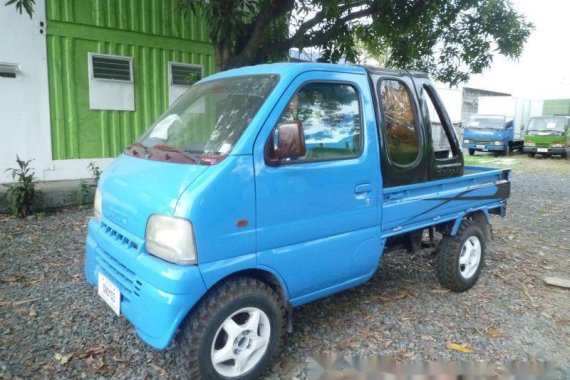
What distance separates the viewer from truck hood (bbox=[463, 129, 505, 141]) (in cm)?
1867

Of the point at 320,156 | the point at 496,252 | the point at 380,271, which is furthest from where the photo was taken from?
the point at 496,252

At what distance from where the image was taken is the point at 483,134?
1898 cm

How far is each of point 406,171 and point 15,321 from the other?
3318 mm

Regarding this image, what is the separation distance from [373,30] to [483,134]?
13.4m

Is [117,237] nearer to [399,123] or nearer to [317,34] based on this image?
[399,123]

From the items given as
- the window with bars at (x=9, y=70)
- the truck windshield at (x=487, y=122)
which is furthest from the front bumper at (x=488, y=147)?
the window with bars at (x=9, y=70)

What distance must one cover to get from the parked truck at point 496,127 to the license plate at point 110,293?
19572 mm

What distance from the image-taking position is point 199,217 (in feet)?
7.17

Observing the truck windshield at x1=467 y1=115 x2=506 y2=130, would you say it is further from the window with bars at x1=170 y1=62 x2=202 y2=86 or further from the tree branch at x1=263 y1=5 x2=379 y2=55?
the window with bars at x1=170 y1=62 x2=202 y2=86

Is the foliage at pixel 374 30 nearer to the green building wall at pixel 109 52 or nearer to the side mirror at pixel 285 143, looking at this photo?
the green building wall at pixel 109 52

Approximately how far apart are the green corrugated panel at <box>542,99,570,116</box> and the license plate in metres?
26.1

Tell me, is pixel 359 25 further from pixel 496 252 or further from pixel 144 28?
pixel 496 252

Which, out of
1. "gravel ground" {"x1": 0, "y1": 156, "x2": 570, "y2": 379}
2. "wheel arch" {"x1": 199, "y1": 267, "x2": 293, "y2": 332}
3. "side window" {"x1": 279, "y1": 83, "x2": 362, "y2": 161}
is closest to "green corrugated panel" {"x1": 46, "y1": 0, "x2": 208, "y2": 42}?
"gravel ground" {"x1": 0, "y1": 156, "x2": 570, "y2": 379}

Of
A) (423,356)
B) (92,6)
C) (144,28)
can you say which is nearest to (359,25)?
(144,28)
